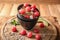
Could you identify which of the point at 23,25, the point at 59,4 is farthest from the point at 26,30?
the point at 59,4

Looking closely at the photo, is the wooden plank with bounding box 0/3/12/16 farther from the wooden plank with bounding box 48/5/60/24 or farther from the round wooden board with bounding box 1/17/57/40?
the wooden plank with bounding box 48/5/60/24

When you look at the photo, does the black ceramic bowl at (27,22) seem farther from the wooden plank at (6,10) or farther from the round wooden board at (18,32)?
the wooden plank at (6,10)

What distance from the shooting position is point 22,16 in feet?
4.28

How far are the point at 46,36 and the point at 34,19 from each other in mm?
193

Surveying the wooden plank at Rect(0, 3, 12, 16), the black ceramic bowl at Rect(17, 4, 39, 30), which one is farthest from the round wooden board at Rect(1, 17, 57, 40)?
the wooden plank at Rect(0, 3, 12, 16)

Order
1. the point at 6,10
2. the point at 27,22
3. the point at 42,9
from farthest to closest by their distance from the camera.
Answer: the point at 42,9 < the point at 6,10 < the point at 27,22

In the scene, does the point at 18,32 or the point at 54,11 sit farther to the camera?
the point at 54,11

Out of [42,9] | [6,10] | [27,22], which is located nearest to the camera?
[27,22]

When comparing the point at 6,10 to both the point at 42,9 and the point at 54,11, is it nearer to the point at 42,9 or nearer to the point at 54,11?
the point at 42,9

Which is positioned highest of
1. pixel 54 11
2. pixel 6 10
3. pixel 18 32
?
pixel 6 10

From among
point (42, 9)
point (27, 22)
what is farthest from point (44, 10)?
point (27, 22)

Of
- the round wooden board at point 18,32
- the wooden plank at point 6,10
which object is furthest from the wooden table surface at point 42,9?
the round wooden board at point 18,32

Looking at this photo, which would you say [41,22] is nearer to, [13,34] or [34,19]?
[34,19]

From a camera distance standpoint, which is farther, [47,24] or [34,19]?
Answer: [47,24]
